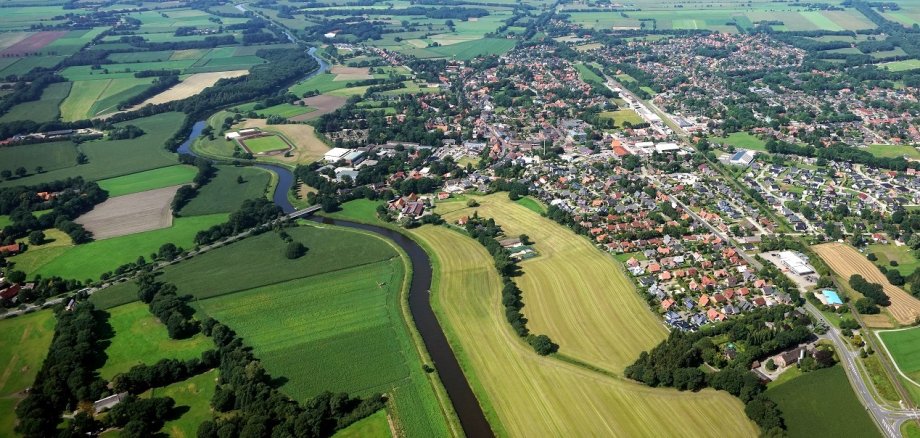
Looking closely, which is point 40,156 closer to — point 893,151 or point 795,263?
point 795,263

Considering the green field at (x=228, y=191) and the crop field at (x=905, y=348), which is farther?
the green field at (x=228, y=191)

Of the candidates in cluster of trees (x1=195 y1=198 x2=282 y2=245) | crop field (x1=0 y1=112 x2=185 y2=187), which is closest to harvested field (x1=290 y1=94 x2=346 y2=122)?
crop field (x1=0 y1=112 x2=185 y2=187)

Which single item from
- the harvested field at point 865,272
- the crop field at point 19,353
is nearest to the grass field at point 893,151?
the harvested field at point 865,272

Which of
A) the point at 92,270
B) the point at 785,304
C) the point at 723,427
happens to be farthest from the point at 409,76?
the point at 723,427

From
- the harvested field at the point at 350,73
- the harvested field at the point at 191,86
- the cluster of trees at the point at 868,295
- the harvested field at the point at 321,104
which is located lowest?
the cluster of trees at the point at 868,295

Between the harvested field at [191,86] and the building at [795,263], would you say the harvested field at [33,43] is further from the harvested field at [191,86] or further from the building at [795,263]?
the building at [795,263]

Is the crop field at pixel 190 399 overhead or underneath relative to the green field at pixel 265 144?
underneath
